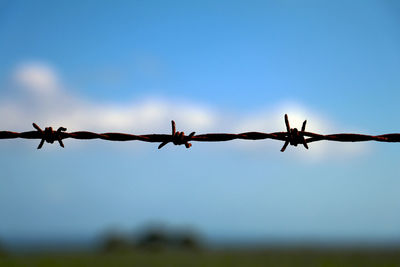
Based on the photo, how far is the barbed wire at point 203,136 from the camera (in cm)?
159

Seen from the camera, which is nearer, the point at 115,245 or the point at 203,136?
the point at 203,136

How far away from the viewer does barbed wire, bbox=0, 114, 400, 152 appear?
1587 mm

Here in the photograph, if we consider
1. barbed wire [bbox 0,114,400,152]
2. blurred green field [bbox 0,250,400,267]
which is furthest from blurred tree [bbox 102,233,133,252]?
barbed wire [bbox 0,114,400,152]

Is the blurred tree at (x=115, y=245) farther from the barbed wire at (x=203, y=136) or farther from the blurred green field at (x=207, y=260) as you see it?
the barbed wire at (x=203, y=136)

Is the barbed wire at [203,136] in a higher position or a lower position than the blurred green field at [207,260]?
higher

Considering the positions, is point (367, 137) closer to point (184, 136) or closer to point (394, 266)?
point (184, 136)

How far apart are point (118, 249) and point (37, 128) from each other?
83.9 feet

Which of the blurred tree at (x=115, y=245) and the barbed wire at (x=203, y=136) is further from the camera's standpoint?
the blurred tree at (x=115, y=245)

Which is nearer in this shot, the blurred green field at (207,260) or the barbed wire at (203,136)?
the barbed wire at (203,136)

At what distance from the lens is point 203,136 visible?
1.66 metres

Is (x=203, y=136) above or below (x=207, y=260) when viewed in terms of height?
above

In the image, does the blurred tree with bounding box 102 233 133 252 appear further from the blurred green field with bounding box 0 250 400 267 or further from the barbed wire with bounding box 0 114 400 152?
the barbed wire with bounding box 0 114 400 152

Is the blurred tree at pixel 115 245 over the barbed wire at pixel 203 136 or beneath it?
beneath

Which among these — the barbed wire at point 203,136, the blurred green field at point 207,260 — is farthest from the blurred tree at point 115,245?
the barbed wire at point 203,136
